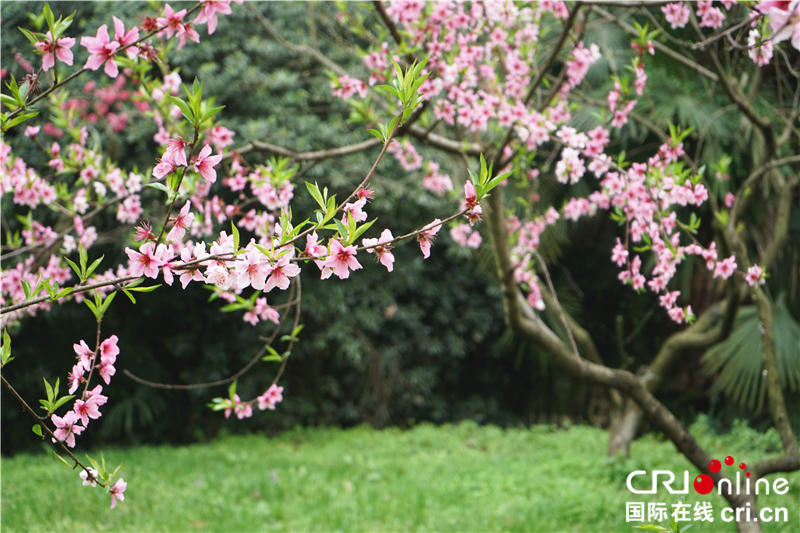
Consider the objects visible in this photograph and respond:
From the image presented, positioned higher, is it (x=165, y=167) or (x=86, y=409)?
A: (x=165, y=167)

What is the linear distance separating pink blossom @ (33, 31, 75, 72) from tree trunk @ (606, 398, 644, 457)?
3.60 metres

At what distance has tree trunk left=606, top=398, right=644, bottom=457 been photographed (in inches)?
148

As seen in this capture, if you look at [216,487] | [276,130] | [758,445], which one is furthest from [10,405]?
[758,445]

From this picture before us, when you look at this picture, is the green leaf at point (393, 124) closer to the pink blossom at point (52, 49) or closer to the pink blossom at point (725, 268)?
the pink blossom at point (52, 49)

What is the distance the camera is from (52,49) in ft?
4.10

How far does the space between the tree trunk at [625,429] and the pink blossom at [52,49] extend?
3.60 metres

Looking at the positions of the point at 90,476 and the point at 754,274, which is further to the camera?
the point at 754,274

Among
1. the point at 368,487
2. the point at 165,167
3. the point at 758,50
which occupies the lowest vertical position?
the point at 368,487

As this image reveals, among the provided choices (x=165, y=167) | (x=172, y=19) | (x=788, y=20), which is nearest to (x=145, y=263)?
(x=165, y=167)

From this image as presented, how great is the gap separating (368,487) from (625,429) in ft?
5.64

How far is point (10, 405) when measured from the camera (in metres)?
5.02

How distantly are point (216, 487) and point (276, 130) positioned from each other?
9.24 ft

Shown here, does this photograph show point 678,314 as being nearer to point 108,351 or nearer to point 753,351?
point 108,351

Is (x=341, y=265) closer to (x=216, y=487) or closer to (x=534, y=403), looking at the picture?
(x=216, y=487)
